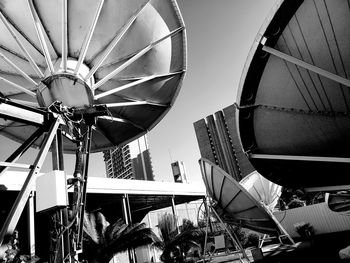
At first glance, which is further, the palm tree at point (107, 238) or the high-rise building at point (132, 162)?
the high-rise building at point (132, 162)

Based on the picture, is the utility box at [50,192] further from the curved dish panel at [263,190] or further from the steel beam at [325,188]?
the curved dish panel at [263,190]

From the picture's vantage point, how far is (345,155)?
6.17m

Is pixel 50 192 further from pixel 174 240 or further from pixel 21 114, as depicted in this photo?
pixel 174 240

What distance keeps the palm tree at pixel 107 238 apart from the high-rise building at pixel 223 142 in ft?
342

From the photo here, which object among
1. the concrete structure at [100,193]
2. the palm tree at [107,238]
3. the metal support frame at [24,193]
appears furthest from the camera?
the concrete structure at [100,193]

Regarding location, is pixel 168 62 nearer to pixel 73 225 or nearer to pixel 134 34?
pixel 134 34

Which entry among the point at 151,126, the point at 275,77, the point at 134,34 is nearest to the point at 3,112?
the point at 134,34

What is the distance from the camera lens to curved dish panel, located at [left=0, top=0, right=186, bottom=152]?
712 centimetres

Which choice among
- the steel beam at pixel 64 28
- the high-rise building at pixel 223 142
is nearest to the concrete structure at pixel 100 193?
the steel beam at pixel 64 28

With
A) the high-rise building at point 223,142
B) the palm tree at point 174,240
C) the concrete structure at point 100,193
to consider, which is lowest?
the palm tree at point 174,240

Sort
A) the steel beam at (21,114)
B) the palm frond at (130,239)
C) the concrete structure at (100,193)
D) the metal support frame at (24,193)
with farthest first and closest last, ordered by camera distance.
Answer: the concrete structure at (100,193)
the palm frond at (130,239)
the steel beam at (21,114)
the metal support frame at (24,193)

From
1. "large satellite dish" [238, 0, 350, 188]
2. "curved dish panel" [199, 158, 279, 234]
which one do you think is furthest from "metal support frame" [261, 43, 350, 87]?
"curved dish panel" [199, 158, 279, 234]

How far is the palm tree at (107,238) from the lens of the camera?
11.5 metres

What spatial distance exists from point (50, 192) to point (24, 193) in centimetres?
54
